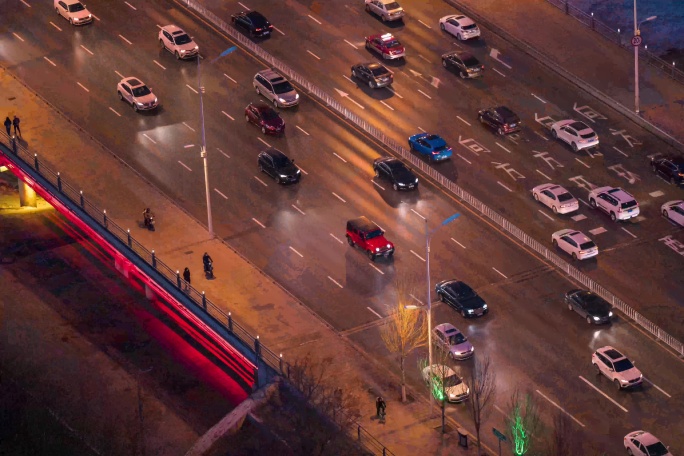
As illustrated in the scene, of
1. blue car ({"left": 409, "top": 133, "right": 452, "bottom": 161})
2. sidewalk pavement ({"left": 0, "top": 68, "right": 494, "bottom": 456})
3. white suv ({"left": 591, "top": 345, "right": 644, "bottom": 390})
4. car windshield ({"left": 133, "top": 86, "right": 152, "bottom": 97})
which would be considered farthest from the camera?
car windshield ({"left": 133, "top": 86, "right": 152, "bottom": 97})

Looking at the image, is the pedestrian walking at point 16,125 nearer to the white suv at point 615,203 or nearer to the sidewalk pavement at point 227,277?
the sidewalk pavement at point 227,277

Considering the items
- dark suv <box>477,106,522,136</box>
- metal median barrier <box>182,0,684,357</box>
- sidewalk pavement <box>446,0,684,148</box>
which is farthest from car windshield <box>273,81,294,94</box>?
sidewalk pavement <box>446,0,684,148</box>

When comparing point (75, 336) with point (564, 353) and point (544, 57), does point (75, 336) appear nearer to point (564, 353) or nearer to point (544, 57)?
point (564, 353)

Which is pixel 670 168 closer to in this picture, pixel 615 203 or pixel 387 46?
pixel 615 203

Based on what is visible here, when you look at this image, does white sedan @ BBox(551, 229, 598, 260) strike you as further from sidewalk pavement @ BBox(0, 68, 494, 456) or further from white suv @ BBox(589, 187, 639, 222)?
sidewalk pavement @ BBox(0, 68, 494, 456)

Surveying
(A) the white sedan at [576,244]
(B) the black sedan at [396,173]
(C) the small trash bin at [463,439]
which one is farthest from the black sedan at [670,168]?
(C) the small trash bin at [463,439]
